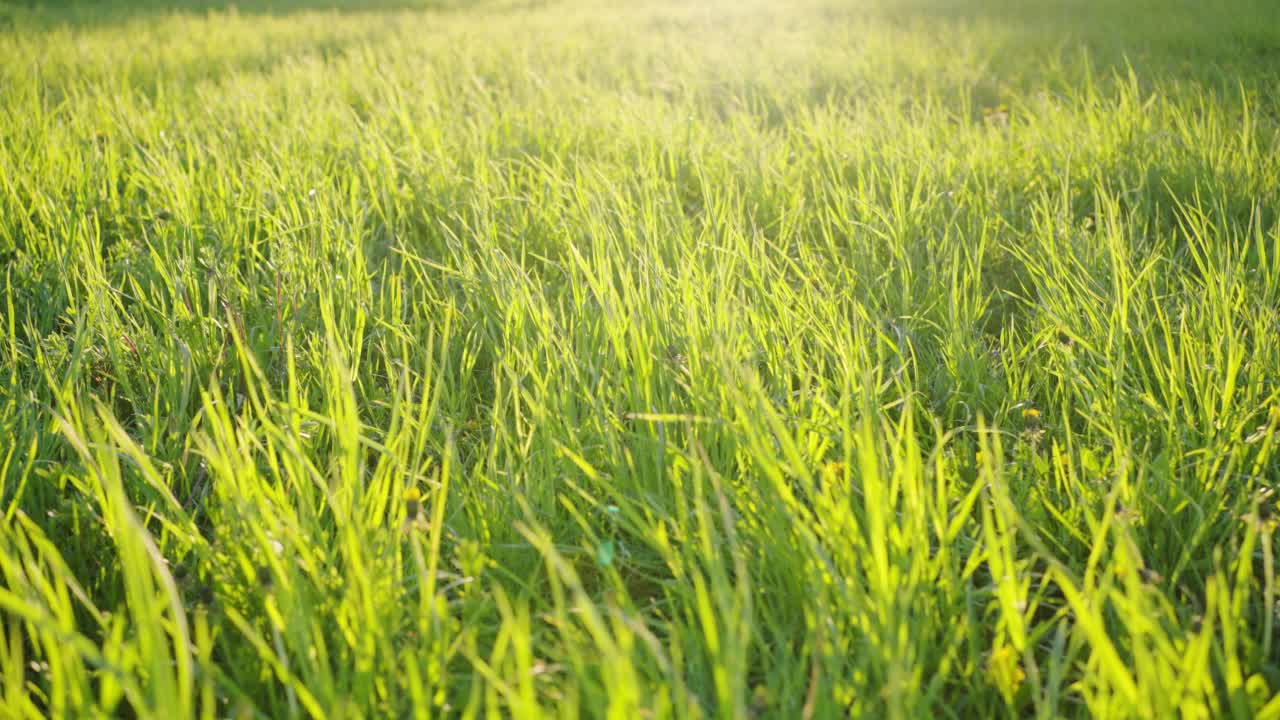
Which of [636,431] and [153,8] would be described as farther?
[153,8]

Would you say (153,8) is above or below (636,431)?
above

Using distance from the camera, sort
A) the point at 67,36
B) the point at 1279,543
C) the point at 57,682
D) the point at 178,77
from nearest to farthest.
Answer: the point at 57,682 < the point at 1279,543 < the point at 178,77 < the point at 67,36

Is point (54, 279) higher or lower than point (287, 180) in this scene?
lower

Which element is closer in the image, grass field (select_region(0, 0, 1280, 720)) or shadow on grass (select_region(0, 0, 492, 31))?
grass field (select_region(0, 0, 1280, 720))

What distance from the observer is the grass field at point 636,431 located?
0.68 metres

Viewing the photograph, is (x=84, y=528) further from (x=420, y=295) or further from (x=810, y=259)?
(x=810, y=259)

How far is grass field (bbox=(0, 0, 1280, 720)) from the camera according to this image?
2.22 ft

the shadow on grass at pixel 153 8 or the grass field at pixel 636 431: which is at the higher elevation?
the shadow on grass at pixel 153 8

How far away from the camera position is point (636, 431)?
3.50ft

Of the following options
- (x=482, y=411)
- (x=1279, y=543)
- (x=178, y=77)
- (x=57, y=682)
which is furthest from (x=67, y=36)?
(x=1279, y=543)

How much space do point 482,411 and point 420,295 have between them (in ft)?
1.65

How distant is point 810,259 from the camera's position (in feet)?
5.08

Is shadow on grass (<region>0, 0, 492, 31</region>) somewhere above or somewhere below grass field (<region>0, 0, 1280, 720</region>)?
above

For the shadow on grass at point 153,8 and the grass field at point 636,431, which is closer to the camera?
the grass field at point 636,431
